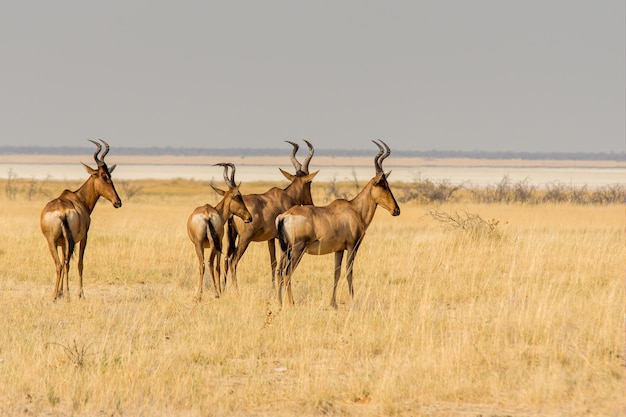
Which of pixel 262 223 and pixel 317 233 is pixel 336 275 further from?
pixel 262 223

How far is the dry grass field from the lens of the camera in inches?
316

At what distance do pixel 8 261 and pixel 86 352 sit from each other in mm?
8184

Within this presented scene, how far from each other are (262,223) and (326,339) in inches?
177

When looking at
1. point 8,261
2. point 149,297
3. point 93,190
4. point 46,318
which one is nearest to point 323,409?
point 46,318

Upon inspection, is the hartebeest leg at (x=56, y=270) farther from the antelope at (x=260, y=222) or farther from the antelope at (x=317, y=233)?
the antelope at (x=317, y=233)

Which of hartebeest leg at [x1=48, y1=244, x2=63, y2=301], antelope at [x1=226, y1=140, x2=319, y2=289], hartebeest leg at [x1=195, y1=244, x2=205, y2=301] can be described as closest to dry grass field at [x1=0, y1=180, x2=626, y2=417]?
hartebeest leg at [x1=48, y1=244, x2=63, y2=301]

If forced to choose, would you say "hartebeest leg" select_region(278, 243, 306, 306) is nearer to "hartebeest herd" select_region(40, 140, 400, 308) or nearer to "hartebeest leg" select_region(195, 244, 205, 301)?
"hartebeest herd" select_region(40, 140, 400, 308)

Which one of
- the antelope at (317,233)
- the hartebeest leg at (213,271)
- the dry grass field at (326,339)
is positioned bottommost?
the dry grass field at (326,339)

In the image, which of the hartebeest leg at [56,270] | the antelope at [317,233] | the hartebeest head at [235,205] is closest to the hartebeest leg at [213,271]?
the hartebeest head at [235,205]

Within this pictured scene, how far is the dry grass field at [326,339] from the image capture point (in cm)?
803

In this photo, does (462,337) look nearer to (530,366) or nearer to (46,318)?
(530,366)

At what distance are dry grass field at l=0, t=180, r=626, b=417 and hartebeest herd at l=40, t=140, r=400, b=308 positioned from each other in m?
0.54

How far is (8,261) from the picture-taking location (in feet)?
56.7

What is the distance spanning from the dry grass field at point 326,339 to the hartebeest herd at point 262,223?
54 centimetres
